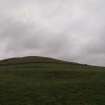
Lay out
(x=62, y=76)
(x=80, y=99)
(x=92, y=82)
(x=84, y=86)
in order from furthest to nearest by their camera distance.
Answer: (x=62, y=76) → (x=92, y=82) → (x=84, y=86) → (x=80, y=99)

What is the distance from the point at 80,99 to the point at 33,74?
20576 mm

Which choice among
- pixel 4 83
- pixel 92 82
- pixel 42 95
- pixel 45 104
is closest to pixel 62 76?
pixel 92 82

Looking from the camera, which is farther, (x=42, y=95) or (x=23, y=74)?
(x=23, y=74)

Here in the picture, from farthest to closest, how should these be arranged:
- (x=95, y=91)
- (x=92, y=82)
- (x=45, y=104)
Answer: (x=92, y=82)
(x=95, y=91)
(x=45, y=104)

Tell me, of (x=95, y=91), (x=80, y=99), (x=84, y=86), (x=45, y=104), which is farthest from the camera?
(x=84, y=86)

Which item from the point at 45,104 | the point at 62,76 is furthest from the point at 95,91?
the point at 62,76

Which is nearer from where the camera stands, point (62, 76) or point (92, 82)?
point (92, 82)

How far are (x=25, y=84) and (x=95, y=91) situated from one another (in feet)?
32.0

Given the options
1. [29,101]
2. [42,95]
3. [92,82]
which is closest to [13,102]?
[29,101]

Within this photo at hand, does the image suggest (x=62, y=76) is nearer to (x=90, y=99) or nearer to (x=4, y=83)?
(x=4, y=83)

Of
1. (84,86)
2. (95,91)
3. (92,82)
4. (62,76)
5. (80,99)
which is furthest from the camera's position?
(62,76)

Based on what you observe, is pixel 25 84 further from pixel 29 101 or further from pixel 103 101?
pixel 103 101

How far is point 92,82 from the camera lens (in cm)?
4078

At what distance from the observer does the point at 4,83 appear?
39.2 meters
